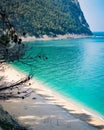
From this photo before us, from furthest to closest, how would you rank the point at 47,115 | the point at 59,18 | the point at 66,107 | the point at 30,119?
the point at 59,18
the point at 66,107
the point at 47,115
the point at 30,119

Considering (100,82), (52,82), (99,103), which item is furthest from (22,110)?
(100,82)

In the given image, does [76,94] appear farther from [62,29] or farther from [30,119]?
[62,29]

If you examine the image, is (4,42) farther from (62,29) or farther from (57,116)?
(62,29)

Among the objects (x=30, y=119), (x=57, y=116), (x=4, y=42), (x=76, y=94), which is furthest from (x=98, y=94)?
(x=4, y=42)

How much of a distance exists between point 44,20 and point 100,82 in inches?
5529

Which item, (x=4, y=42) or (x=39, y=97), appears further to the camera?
(x=39, y=97)

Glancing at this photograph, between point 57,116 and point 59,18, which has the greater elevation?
point 59,18

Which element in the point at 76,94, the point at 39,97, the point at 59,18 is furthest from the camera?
the point at 59,18

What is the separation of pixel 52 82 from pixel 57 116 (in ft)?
56.6

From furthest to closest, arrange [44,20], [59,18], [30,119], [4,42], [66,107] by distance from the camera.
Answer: [59,18], [44,20], [66,107], [30,119], [4,42]

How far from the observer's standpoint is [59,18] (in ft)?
648

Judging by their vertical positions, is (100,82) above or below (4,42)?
below

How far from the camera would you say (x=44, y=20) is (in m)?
176

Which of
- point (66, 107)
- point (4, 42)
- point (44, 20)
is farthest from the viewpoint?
point (44, 20)
